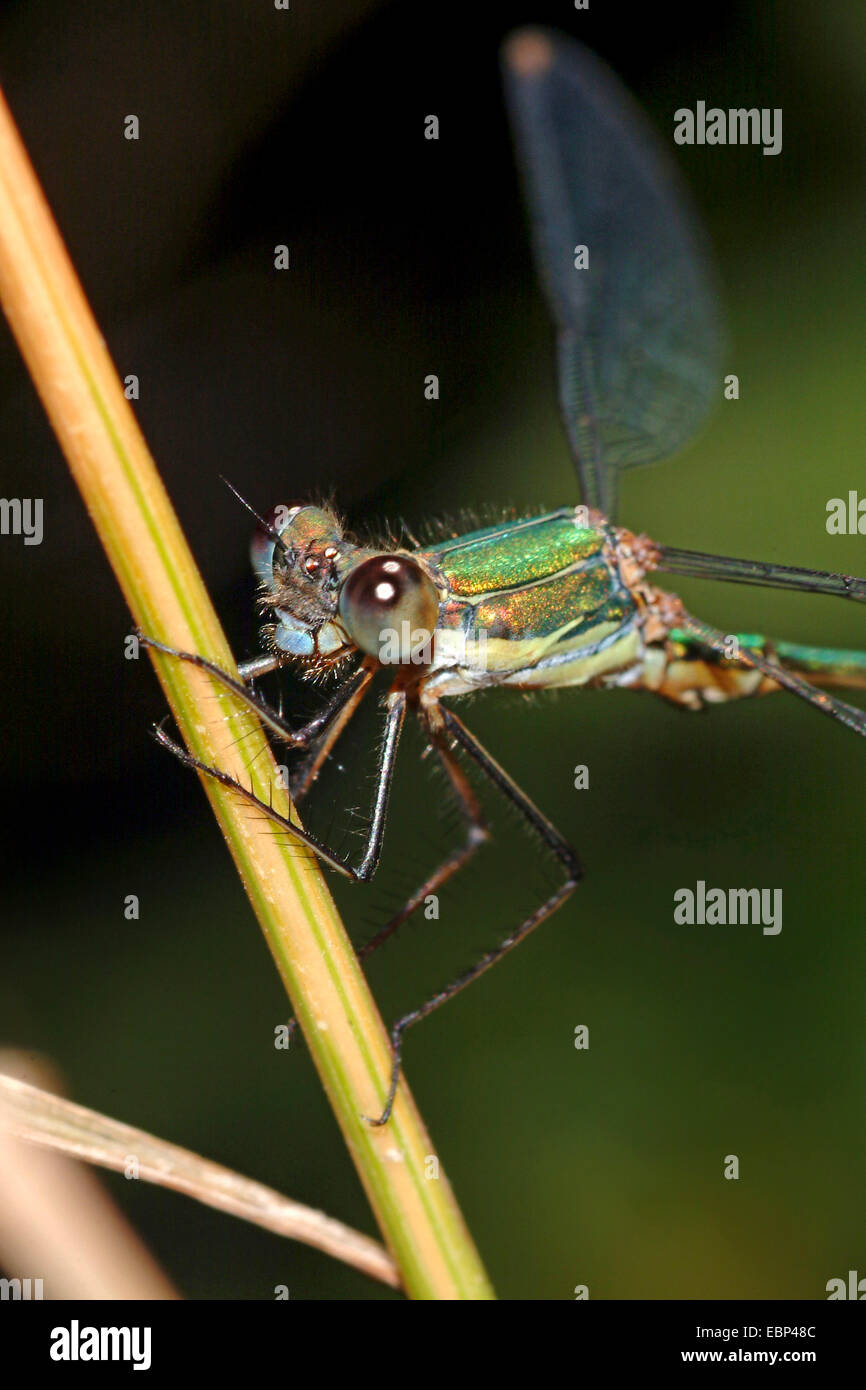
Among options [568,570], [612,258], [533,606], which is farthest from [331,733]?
[612,258]

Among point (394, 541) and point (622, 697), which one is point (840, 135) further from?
point (394, 541)

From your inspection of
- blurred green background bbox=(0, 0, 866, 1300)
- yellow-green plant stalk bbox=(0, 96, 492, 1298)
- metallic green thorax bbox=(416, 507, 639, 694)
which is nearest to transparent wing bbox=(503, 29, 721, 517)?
blurred green background bbox=(0, 0, 866, 1300)

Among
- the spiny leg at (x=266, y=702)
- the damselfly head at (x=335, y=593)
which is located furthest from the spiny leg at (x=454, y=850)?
the damselfly head at (x=335, y=593)

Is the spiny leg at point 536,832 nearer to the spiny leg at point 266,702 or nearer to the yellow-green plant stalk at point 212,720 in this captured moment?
the spiny leg at point 266,702

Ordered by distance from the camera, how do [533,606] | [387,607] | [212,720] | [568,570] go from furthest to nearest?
[568,570]
[533,606]
[387,607]
[212,720]
